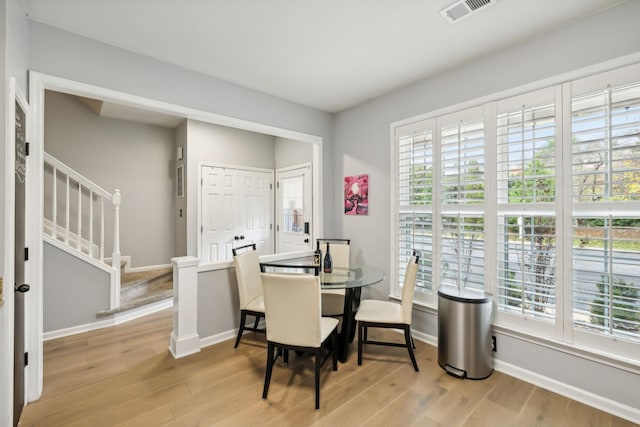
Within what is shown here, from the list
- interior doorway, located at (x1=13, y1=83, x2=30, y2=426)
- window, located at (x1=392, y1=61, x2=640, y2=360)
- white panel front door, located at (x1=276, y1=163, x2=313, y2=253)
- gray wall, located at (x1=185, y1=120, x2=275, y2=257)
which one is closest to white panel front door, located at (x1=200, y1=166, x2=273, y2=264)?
gray wall, located at (x1=185, y1=120, x2=275, y2=257)

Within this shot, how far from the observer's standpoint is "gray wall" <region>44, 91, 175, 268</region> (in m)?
4.35

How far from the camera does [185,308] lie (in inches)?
108

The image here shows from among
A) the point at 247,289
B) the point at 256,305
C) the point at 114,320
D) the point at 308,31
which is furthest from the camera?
the point at 114,320

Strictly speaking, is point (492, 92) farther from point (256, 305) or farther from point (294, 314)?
point (256, 305)

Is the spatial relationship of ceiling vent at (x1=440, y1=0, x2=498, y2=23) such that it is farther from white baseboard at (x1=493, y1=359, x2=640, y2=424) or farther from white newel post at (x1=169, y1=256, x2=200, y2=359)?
white newel post at (x1=169, y1=256, x2=200, y2=359)

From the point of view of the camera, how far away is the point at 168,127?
5203mm

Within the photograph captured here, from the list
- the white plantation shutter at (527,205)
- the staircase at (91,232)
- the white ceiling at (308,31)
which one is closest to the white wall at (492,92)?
the white ceiling at (308,31)

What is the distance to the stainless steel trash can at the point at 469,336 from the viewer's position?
2312 millimetres

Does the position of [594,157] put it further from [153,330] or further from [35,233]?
[153,330]

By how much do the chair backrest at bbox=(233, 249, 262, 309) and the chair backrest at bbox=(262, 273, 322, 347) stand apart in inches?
Result: 32.2

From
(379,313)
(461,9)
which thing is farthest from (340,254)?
(461,9)

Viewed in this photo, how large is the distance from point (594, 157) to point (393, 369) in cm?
224

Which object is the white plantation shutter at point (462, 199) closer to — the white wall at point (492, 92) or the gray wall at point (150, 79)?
the white wall at point (492, 92)

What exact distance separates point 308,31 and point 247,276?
7.69ft
